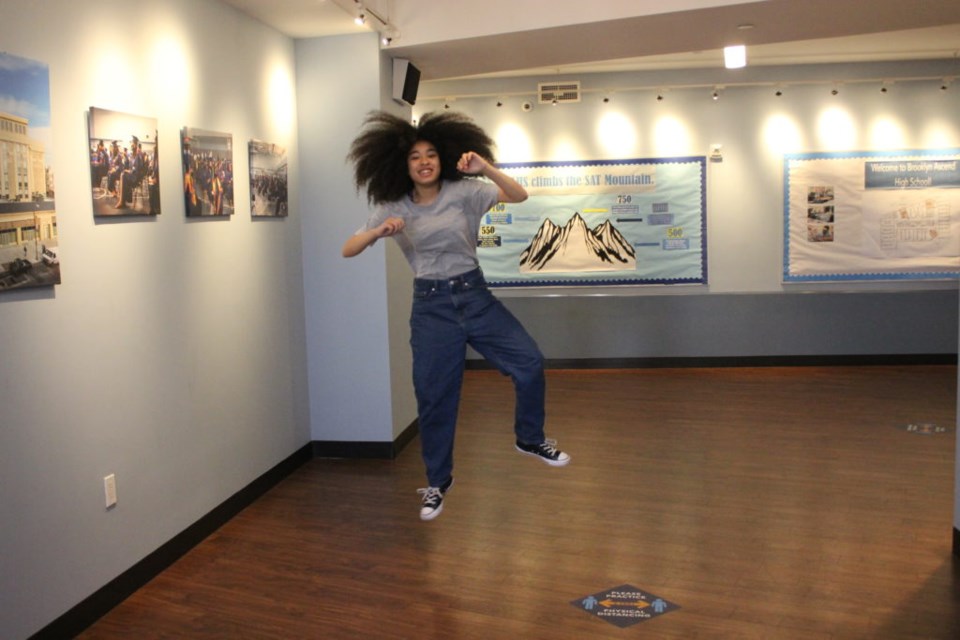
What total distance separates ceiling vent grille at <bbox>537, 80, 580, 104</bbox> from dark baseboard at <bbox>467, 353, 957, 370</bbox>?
275cm

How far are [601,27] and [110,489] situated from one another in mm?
3675

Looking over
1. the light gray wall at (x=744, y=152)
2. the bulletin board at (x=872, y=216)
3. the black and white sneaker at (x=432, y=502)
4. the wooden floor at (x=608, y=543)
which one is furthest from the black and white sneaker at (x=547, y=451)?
the bulletin board at (x=872, y=216)

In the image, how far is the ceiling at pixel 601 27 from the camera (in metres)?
5.01

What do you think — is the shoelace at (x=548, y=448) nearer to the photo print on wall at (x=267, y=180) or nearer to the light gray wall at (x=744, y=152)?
the photo print on wall at (x=267, y=180)

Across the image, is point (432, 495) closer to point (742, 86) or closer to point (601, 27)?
point (601, 27)

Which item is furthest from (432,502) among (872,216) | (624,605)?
(872,216)

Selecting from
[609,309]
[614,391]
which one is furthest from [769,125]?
[614,391]

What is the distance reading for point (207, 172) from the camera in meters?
4.77

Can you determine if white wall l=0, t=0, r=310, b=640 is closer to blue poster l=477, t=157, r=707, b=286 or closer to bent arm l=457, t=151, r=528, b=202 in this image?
bent arm l=457, t=151, r=528, b=202

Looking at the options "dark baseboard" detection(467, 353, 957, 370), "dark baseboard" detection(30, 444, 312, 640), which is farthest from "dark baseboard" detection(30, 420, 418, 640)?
"dark baseboard" detection(467, 353, 957, 370)

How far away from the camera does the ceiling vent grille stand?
28.7ft

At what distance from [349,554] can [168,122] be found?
2353 mm

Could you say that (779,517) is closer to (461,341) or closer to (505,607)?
(505,607)

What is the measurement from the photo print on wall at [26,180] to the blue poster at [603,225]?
6.21m
